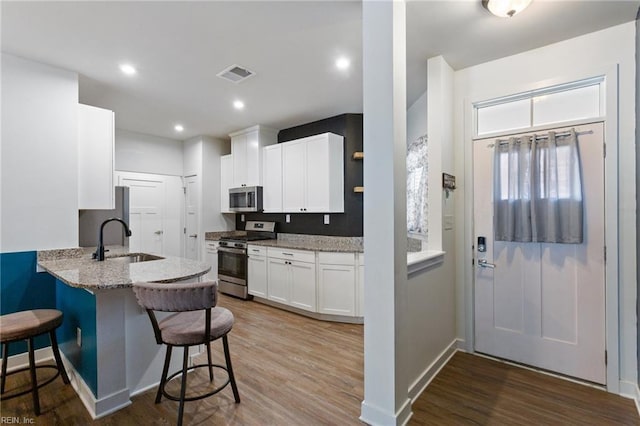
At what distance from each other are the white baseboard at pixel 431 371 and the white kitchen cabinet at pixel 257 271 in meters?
2.50

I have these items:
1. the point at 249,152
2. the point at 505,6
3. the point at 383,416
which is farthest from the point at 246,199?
the point at 505,6

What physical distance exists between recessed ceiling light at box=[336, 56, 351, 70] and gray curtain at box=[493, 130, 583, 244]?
1.54 metres

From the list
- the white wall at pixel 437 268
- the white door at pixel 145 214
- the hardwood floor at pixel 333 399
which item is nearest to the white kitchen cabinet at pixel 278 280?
the hardwood floor at pixel 333 399

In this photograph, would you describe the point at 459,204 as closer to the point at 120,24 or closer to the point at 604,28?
the point at 604,28

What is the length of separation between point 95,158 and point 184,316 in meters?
2.06

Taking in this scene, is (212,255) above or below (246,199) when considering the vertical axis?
below

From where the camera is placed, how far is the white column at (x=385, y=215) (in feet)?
5.84

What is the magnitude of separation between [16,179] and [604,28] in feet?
15.9

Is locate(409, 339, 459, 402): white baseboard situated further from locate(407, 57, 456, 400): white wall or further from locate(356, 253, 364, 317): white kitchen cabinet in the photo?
locate(356, 253, 364, 317): white kitchen cabinet

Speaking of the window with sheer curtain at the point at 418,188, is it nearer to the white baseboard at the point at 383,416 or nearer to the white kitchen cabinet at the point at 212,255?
the white baseboard at the point at 383,416

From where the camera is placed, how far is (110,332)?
6.44 ft

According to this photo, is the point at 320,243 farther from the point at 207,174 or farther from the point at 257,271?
the point at 207,174

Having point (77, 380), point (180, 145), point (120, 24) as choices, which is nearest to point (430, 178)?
point (120, 24)

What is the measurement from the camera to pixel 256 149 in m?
4.93
